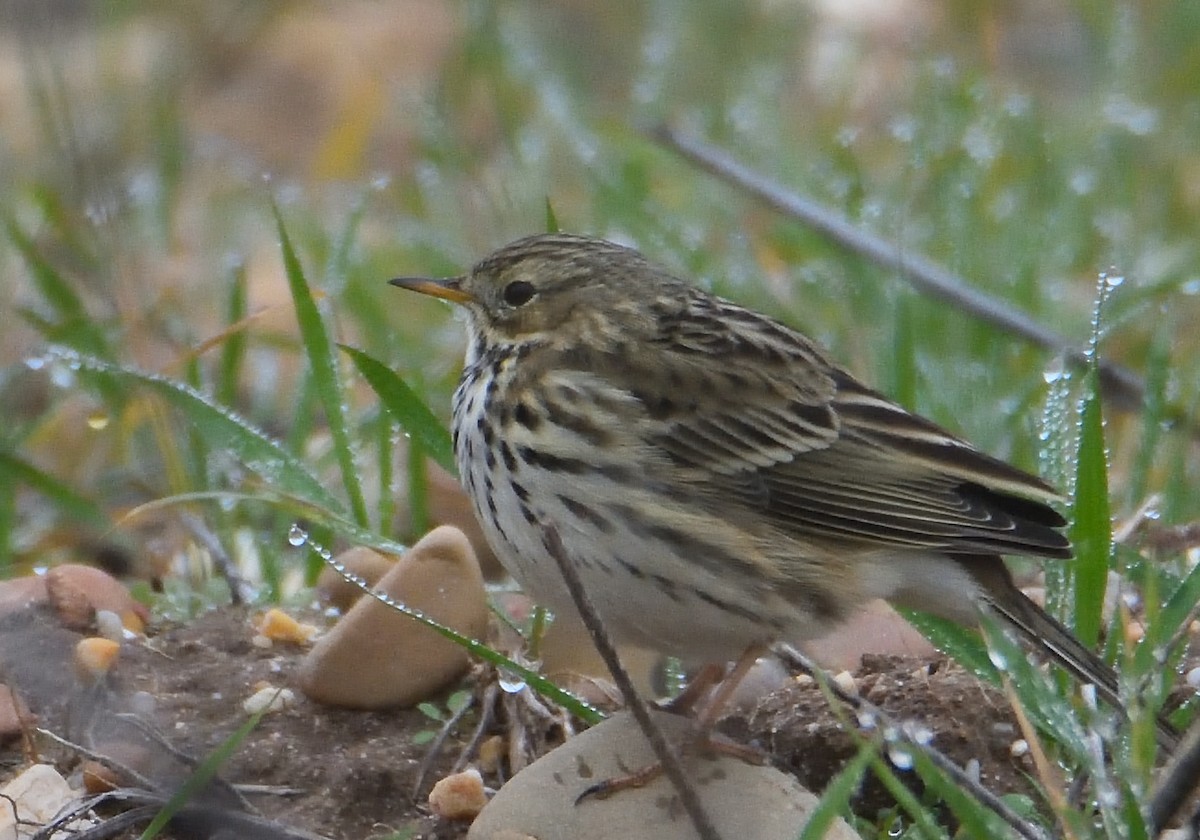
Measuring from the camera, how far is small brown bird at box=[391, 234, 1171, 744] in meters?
3.59

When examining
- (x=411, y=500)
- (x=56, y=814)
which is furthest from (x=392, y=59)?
(x=56, y=814)

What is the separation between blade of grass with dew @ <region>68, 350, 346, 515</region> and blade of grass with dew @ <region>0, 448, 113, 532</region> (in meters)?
0.49

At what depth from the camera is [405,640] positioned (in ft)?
12.3

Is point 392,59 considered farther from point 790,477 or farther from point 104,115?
point 790,477

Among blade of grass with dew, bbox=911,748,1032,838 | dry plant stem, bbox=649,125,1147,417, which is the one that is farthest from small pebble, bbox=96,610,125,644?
dry plant stem, bbox=649,125,1147,417

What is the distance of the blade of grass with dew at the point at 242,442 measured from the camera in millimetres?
4344

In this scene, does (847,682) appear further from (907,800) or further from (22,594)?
(22,594)

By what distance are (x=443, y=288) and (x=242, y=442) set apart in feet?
1.85

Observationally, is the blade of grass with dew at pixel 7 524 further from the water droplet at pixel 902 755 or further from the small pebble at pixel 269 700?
the water droplet at pixel 902 755

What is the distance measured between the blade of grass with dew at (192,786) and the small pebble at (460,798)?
42 centimetres

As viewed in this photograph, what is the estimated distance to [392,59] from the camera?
10.1 meters

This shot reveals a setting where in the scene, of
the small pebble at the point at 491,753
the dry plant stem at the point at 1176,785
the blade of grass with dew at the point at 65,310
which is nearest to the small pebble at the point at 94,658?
the small pebble at the point at 491,753

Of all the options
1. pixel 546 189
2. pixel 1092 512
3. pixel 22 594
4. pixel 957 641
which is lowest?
pixel 22 594

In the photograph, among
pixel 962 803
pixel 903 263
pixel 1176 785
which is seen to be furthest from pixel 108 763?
pixel 903 263
